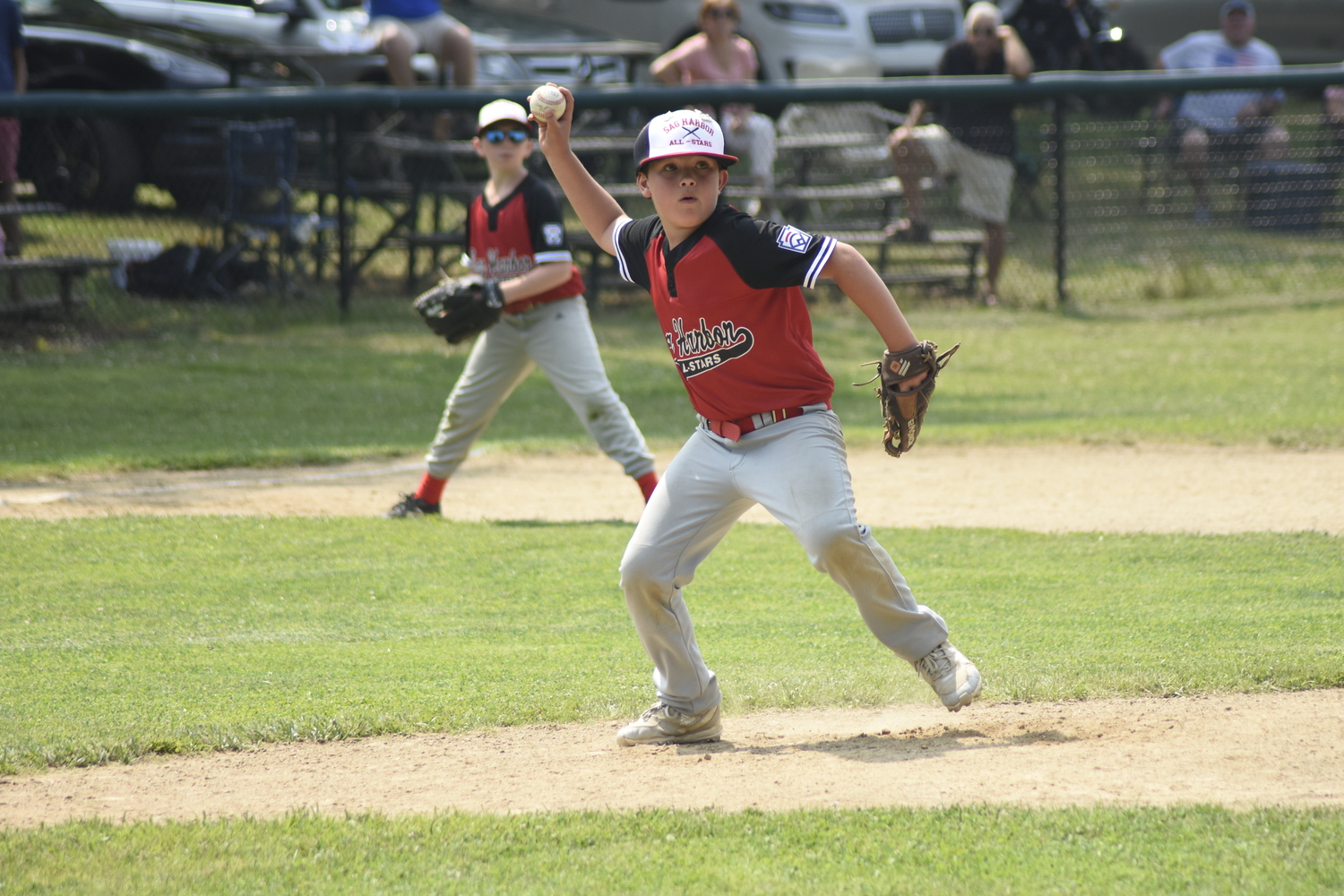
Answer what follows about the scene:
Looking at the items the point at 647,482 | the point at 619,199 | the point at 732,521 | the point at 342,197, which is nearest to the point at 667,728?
the point at 732,521

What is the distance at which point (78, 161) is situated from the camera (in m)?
11.2

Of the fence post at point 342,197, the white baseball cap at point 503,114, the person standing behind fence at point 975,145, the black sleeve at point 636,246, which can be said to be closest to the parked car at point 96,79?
the fence post at point 342,197

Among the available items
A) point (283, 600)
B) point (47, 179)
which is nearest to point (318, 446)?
point (283, 600)

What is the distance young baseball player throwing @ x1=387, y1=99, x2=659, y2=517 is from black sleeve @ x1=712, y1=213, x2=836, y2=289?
278cm

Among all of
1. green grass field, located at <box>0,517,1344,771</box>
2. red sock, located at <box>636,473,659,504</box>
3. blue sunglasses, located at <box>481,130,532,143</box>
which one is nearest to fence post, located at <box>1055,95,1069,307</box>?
green grass field, located at <box>0,517,1344,771</box>

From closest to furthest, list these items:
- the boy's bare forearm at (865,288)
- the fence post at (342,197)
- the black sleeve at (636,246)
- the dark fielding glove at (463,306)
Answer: the boy's bare forearm at (865,288) → the black sleeve at (636,246) → the dark fielding glove at (463,306) → the fence post at (342,197)

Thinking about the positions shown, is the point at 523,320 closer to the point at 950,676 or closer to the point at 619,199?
the point at 950,676

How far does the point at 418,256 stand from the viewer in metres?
12.9

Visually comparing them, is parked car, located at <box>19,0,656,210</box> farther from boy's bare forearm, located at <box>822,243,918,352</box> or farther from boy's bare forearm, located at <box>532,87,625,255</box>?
boy's bare forearm, located at <box>822,243,918,352</box>

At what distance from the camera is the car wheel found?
1115 centimetres

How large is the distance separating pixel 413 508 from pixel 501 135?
6.02 ft

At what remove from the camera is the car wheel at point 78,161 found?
11148 millimetres

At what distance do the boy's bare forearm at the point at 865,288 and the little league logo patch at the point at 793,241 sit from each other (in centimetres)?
8

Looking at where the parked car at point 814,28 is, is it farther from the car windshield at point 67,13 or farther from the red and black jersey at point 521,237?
the red and black jersey at point 521,237
